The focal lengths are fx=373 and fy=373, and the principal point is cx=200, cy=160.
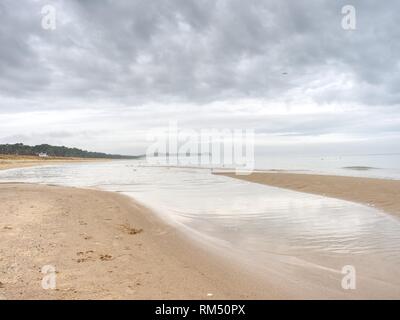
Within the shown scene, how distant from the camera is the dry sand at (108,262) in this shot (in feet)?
17.9

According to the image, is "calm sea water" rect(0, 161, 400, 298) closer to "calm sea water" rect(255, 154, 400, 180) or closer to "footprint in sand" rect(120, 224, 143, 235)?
"footprint in sand" rect(120, 224, 143, 235)

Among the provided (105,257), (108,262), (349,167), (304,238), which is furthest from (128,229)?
(349,167)

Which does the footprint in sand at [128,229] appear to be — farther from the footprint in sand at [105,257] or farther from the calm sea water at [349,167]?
the calm sea water at [349,167]

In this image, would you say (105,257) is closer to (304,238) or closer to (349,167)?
(304,238)

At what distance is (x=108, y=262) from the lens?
22.6ft

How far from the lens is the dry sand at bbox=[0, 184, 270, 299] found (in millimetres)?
5453

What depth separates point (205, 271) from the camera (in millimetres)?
6691

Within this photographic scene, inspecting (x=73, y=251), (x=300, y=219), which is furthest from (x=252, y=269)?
(x=300, y=219)

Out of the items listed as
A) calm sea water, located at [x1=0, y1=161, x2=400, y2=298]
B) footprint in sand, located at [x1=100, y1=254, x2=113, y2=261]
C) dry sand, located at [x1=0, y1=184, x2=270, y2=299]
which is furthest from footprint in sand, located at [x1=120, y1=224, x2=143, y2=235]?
footprint in sand, located at [x1=100, y1=254, x2=113, y2=261]

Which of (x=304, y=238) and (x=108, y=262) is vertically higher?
(x=108, y=262)

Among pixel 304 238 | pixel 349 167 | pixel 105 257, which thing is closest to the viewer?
pixel 105 257

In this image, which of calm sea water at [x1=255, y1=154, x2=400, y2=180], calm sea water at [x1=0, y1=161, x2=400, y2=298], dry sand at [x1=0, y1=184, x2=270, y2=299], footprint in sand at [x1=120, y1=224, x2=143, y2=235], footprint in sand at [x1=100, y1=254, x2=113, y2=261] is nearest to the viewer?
dry sand at [x1=0, y1=184, x2=270, y2=299]

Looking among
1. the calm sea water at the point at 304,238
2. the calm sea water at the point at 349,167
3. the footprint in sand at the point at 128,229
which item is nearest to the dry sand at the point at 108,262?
the footprint in sand at the point at 128,229
